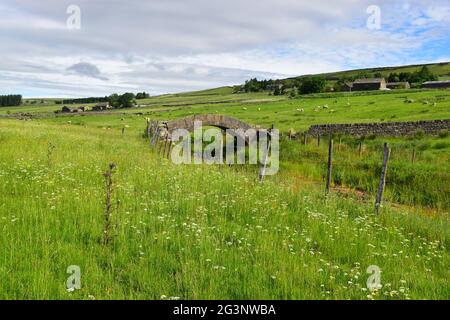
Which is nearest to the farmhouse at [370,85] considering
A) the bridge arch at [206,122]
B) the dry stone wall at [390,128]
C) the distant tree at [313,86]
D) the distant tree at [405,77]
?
the distant tree at [313,86]

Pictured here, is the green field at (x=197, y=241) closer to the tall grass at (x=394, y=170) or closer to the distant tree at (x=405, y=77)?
the tall grass at (x=394, y=170)

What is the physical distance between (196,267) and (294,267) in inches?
53.9

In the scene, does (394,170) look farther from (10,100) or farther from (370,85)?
(10,100)

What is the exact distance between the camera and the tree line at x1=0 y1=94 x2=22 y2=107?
544 ft

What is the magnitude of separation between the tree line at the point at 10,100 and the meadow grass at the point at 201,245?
580 ft

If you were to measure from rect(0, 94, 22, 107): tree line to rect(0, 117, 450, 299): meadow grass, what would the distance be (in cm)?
17676

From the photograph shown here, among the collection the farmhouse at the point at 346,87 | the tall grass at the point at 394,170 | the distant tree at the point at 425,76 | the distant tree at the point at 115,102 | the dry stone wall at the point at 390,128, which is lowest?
the tall grass at the point at 394,170

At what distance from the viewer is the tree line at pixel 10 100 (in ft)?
544

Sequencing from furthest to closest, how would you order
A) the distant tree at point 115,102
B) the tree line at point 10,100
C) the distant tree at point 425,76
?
the tree line at point 10,100
the distant tree at point 115,102
the distant tree at point 425,76

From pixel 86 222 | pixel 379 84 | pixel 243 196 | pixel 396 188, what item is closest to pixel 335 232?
pixel 243 196

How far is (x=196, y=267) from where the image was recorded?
224 inches

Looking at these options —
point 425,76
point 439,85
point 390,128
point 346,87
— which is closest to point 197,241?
point 390,128

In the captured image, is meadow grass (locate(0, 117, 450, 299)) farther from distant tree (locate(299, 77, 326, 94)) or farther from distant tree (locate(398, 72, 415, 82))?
distant tree (locate(398, 72, 415, 82))

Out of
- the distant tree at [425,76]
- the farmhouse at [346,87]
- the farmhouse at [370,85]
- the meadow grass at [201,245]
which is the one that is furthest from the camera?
the distant tree at [425,76]
